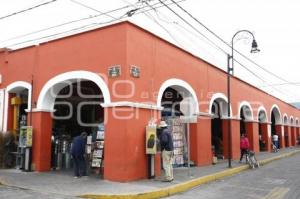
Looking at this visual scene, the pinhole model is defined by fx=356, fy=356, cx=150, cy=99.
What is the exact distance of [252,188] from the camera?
449 inches

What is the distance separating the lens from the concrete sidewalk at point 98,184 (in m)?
9.53

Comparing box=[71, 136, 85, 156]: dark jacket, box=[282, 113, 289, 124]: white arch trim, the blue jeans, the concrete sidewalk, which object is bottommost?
the concrete sidewalk

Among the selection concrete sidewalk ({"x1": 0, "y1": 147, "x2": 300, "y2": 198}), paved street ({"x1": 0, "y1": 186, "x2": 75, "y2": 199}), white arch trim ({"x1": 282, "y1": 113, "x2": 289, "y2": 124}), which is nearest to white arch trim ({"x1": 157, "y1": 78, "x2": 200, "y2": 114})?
concrete sidewalk ({"x1": 0, "y1": 147, "x2": 300, "y2": 198})

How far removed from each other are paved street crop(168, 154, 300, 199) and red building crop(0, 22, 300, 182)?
2.20m

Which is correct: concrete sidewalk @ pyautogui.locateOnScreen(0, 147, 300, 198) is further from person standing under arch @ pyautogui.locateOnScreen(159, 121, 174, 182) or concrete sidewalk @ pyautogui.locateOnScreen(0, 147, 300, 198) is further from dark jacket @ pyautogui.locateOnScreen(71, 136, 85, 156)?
dark jacket @ pyautogui.locateOnScreen(71, 136, 85, 156)

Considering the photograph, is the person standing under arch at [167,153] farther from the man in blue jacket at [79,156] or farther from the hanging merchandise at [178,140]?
the hanging merchandise at [178,140]

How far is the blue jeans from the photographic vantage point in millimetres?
12289

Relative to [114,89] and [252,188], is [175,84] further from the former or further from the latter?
[252,188]

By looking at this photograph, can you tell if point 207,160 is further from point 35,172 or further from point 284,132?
point 284,132

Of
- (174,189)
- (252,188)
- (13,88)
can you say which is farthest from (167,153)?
(13,88)

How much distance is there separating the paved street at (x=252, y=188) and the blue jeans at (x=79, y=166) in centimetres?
395

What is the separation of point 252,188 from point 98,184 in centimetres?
490

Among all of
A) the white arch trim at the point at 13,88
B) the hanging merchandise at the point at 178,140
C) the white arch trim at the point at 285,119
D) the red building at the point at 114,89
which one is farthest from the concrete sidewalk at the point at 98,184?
the white arch trim at the point at 285,119

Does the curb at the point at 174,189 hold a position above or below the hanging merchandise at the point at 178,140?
below
